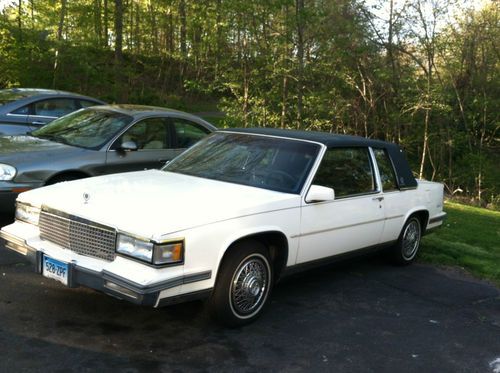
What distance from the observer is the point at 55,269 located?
13.7 ft

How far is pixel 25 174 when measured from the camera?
6359 mm

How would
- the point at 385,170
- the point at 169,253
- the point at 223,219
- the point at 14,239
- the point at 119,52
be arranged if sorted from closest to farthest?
1. the point at 169,253
2. the point at 223,219
3. the point at 14,239
4. the point at 385,170
5. the point at 119,52

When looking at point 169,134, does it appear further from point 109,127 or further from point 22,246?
point 22,246

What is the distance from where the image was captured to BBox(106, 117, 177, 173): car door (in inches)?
286

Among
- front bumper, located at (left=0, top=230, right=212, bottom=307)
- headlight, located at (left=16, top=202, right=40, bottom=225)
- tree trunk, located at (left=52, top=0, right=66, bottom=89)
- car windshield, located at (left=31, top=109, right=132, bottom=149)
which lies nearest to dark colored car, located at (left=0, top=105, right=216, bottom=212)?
car windshield, located at (left=31, top=109, right=132, bottom=149)

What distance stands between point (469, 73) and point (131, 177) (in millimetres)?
14574

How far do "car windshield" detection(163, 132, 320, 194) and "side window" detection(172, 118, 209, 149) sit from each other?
237 centimetres

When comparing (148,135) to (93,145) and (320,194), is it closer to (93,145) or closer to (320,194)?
(93,145)

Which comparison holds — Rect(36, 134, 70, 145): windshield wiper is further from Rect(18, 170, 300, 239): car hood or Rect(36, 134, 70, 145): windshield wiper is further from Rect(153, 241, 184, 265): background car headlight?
Rect(153, 241, 184, 265): background car headlight

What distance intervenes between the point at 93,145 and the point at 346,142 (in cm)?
334

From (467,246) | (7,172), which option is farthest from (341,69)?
(7,172)

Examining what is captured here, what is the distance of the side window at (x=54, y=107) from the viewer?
10808mm

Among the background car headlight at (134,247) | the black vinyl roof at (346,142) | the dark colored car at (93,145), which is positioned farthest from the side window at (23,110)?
the background car headlight at (134,247)

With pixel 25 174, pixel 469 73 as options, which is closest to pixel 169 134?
pixel 25 174
